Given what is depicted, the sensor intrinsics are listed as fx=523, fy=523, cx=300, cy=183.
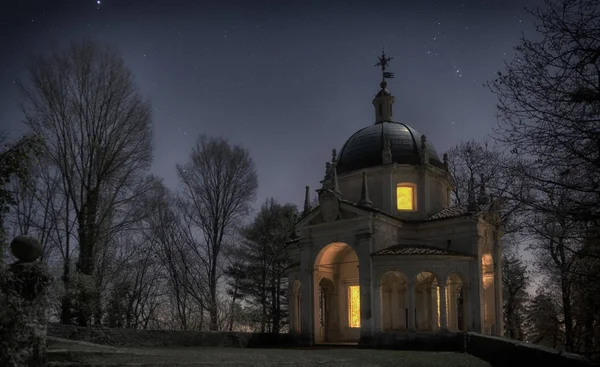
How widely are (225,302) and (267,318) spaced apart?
705 cm

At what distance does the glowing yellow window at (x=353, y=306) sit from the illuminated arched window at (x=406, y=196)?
5.14m

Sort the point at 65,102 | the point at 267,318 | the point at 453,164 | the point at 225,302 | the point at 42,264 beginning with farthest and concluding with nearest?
1. the point at 267,318
2. the point at 225,302
3. the point at 453,164
4. the point at 65,102
5. the point at 42,264

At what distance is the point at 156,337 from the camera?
54.6ft

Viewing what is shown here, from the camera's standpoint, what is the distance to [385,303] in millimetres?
26719

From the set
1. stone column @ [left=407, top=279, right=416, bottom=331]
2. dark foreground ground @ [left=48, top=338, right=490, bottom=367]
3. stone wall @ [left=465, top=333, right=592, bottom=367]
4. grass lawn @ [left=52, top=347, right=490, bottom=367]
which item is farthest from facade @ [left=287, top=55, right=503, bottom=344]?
dark foreground ground @ [left=48, top=338, right=490, bottom=367]

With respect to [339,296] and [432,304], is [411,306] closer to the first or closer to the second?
[432,304]

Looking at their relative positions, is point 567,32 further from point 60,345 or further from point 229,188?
point 229,188

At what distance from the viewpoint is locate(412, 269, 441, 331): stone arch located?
26234 mm

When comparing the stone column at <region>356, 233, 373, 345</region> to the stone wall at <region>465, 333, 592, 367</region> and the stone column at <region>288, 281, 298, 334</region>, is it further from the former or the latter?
the stone column at <region>288, 281, 298, 334</region>

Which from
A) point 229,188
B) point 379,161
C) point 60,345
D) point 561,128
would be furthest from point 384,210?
point 60,345

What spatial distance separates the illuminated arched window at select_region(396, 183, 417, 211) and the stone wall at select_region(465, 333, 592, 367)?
31.4 feet

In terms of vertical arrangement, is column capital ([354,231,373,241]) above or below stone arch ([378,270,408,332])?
above

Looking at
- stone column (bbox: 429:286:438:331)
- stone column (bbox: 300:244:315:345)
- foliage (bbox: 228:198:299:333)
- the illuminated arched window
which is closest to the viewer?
stone column (bbox: 300:244:315:345)

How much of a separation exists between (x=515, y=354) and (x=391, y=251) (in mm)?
11176
